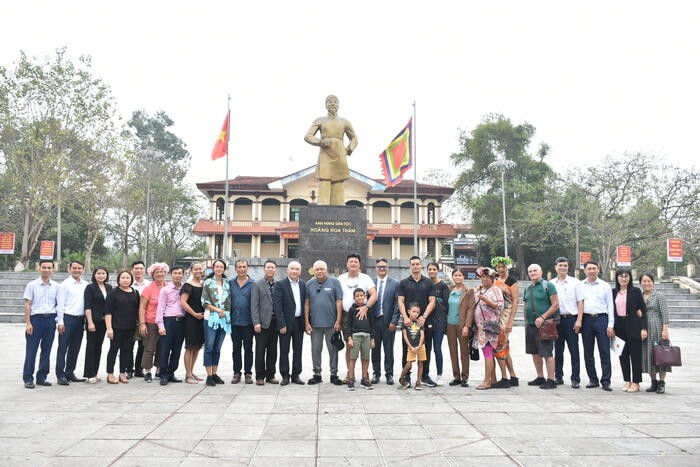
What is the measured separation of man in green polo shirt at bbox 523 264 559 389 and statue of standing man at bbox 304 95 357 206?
7816 mm

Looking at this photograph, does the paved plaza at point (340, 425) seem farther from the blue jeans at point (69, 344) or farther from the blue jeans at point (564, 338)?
the blue jeans at point (69, 344)

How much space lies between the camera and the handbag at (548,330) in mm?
5789

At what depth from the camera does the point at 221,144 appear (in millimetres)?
19891

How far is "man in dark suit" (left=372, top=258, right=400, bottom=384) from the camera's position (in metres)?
5.99

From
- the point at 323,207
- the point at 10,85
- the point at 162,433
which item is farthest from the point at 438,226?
the point at 162,433

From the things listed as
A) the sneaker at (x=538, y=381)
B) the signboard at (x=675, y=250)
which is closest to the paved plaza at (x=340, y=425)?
the sneaker at (x=538, y=381)

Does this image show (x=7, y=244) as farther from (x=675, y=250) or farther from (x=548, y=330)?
(x=675, y=250)

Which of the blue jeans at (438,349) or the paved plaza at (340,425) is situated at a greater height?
the blue jeans at (438,349)

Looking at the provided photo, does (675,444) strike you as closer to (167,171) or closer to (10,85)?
(10,85)

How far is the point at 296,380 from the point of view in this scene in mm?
5918

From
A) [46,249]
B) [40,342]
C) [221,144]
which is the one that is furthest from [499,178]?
[40,342]

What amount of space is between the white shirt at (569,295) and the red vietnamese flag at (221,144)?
1615cm

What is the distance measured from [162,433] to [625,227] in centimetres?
2545

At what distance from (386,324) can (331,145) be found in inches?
303
